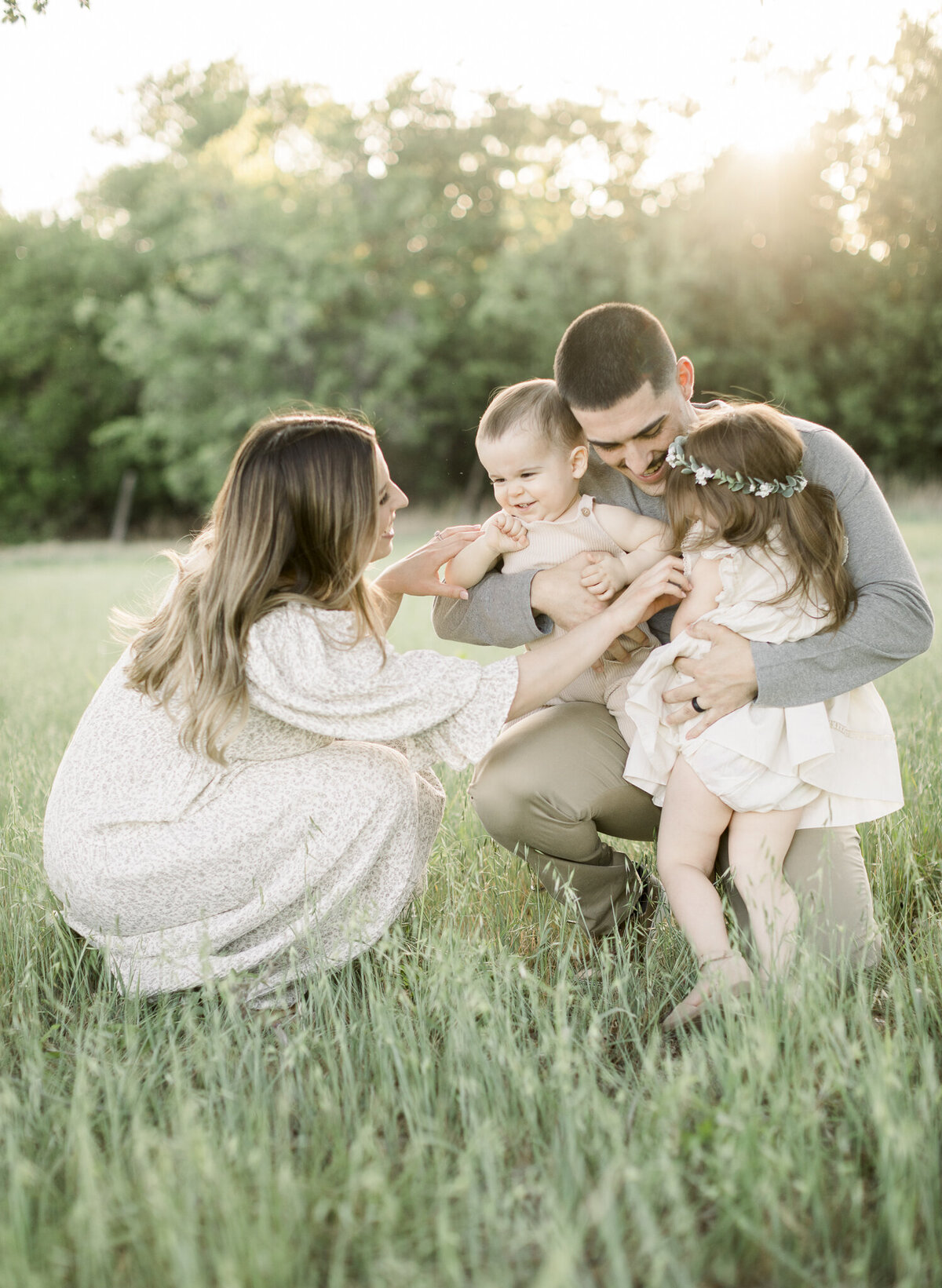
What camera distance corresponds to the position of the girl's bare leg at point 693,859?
2535mm

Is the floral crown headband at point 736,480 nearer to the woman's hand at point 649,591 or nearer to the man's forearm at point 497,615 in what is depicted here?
the woman's hand at point 649,591

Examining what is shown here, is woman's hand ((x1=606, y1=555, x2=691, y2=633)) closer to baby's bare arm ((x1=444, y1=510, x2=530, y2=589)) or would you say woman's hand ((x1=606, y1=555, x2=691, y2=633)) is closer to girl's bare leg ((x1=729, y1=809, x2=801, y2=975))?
baby's bare arm ((x1=444, y1=510, x2=530, y2=589))

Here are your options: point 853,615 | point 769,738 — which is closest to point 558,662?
point 769,738

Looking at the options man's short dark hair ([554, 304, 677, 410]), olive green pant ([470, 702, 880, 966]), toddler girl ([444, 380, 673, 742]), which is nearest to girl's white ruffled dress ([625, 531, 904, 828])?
olive green pant ([470, 702, 880, 966])

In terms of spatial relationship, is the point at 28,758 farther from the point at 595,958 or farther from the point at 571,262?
the point at 571,262

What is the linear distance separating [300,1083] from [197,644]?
105 cm

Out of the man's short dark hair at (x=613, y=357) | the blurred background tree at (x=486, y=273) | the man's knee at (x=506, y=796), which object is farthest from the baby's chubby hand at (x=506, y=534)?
the blurred background tree at (x=486, y=273)

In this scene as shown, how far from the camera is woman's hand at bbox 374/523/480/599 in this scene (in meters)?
3.18

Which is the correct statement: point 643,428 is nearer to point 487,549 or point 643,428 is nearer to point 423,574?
point 487,549

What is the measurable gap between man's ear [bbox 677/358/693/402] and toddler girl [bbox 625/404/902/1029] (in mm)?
287

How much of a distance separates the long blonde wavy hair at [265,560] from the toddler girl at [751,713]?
83 centimetres

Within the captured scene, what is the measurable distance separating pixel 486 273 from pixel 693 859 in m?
26.3

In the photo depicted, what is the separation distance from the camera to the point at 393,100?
28.7m

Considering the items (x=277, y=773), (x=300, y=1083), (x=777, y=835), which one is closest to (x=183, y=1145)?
(x=300, y=1083)
